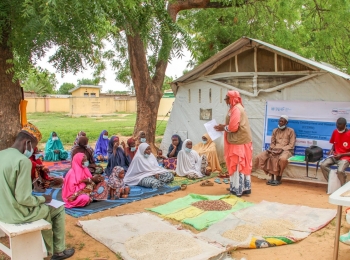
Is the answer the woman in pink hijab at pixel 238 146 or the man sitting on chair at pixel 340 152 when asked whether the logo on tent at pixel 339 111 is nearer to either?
the man sitting on chair at pixel 340 152

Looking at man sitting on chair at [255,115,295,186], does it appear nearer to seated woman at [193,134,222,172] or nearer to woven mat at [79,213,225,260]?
seated woman at [193,134,222,172]

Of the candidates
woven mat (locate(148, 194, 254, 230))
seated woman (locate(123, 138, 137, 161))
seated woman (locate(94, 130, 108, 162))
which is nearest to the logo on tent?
woven mat (locate(148, 194, 254, 230))

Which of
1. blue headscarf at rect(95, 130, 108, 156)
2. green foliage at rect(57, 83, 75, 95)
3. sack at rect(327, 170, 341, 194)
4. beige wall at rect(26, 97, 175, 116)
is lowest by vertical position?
sack at rect(327, 170, 341, 194)

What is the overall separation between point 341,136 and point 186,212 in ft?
11.8

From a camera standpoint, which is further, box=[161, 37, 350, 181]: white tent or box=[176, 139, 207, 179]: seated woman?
box=[176, 139, 207, 179]: seated woman

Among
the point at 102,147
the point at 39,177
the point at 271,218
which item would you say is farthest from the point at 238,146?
the point at 102,147

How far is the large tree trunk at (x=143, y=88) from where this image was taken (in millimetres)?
10484

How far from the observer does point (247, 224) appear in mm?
5137

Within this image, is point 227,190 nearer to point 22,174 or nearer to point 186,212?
point 186,212

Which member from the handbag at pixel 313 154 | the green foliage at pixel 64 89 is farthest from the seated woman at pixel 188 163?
the green foliage at pixel 64 89

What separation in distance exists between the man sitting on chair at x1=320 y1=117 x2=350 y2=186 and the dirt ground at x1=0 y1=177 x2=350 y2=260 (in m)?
0.53

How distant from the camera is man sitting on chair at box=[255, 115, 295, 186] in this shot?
7855 millimetres

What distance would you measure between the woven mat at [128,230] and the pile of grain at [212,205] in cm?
93

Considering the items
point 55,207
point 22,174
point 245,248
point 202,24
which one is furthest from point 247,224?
point 202,24
